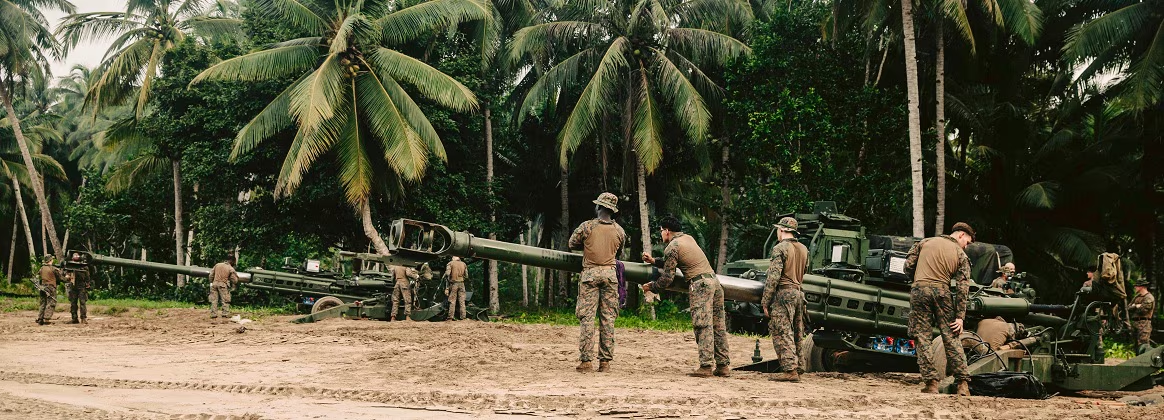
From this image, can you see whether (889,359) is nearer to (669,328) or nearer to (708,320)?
(708,320)

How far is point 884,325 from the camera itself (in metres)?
10.2

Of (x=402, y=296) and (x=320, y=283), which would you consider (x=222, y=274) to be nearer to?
(x=320, y=283)

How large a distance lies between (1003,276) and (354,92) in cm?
1461

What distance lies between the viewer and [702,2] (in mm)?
24938

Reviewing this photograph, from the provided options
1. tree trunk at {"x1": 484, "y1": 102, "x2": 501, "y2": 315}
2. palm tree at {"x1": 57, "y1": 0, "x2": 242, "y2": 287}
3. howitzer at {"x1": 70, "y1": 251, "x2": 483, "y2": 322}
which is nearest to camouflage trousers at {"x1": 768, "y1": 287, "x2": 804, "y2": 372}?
howitzer at {"x1": 70, "y1": 251, "x2": 483, "y2": 322}

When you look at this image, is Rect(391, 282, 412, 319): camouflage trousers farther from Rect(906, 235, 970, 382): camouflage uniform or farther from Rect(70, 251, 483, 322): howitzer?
Rect(906, 235, 970, 382): camouflage uniform

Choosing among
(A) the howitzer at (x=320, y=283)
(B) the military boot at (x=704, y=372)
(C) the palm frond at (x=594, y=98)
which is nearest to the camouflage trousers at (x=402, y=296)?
(A) the howitzer at (x=320, y=283)

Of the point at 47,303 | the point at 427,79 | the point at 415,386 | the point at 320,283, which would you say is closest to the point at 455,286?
the point at 320,283

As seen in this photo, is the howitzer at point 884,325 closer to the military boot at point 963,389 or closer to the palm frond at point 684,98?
the military boot at point 963,389

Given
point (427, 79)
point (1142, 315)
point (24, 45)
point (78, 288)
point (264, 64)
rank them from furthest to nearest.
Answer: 1. point (24, 45)
2. point (427, 79)
3. point (264, 64)
4. point (78, 288)
5. point (1142, 315)

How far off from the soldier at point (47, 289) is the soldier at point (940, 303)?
633 inches

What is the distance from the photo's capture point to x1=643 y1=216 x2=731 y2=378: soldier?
967cm

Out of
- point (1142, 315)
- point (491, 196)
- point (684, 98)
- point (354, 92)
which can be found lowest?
point (1142, 315)

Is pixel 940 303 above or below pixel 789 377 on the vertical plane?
above
